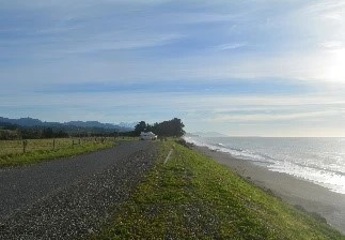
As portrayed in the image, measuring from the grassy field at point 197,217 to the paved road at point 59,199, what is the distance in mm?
734

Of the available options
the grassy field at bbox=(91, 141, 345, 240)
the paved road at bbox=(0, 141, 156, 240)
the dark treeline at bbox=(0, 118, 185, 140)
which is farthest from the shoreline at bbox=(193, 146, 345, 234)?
the dark treeline at bbox=(0, 118, 185, 140)

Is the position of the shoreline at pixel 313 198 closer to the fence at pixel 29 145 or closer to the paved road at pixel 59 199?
the paved road at pixel 59 199

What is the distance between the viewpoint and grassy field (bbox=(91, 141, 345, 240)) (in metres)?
13.0

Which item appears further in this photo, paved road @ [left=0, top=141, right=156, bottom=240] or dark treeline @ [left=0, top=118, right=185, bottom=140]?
dark treeline @ [left=0, top=118, right=185, bottom=140]

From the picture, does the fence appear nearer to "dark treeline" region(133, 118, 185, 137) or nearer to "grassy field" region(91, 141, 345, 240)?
"grassy field" region(91, 141, 345, 240)

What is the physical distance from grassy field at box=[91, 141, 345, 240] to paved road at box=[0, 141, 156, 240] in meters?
0.73

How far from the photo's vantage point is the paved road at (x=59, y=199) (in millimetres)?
12902

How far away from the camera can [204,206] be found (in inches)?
661

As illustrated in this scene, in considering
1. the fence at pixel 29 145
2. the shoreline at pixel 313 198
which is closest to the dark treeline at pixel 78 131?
the fence at pixel 29 145

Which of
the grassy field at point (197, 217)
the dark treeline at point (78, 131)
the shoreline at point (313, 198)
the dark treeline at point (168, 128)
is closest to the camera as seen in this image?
the grassy field at point (197, 217)

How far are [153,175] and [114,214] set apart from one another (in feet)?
32.3

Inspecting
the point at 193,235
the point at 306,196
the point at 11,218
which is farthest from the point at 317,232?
the point at 306,196

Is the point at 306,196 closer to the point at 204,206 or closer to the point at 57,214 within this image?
the point at 204,206

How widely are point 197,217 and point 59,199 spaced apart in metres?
5.37
